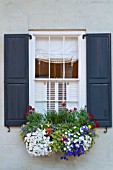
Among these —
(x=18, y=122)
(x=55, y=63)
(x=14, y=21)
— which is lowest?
(x=18, y=122)

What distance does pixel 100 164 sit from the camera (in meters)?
5.07

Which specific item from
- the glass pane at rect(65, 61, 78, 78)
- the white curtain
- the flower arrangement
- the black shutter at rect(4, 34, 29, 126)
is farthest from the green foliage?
the white curtain

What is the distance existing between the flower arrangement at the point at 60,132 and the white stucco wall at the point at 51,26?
0.28 metres

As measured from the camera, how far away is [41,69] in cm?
527

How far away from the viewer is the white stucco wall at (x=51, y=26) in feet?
16.7

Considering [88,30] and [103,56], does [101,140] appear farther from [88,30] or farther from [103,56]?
[88,30]

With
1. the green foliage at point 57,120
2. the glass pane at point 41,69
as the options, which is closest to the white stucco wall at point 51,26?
the green foliage at point 57,120

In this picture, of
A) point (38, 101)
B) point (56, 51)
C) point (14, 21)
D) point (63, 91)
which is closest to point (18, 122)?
point (38, 101)

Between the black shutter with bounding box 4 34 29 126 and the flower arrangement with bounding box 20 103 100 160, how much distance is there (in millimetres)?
→ 212

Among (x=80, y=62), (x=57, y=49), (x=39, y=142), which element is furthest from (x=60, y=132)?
(x=57, y=49)

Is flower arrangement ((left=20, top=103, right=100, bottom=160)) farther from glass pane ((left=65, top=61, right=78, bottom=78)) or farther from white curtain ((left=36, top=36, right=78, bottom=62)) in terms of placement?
white curtain ((left=36, top=36, right=78, bottom=62))

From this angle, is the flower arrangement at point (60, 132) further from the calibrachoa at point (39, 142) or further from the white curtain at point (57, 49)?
the white curtain at point (57, 49)

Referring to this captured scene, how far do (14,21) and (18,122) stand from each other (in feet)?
6.19

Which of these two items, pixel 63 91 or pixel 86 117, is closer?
pixel 86 117
